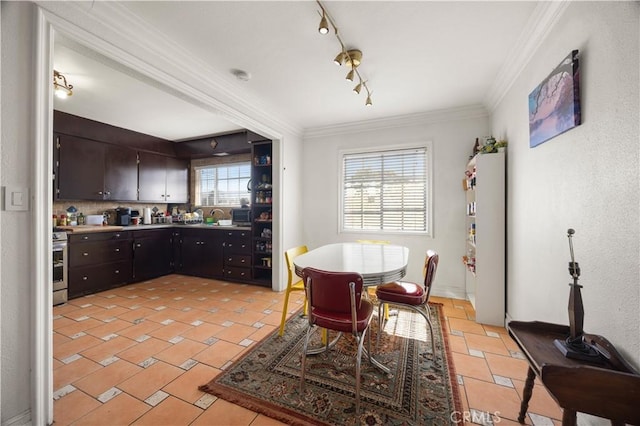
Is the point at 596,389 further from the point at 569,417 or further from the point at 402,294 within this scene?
the point at 402,294

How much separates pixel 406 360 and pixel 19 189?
282 cm

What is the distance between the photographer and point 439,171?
146 inches

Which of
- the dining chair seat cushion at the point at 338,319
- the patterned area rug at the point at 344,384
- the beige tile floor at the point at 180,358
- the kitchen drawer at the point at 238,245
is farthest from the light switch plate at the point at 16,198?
the kitchen drawer at the point at 238,245

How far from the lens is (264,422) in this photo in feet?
4.81

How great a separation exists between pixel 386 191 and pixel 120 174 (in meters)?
4.57

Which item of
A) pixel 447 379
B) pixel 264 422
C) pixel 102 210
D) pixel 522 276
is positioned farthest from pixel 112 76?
pixel 522 276

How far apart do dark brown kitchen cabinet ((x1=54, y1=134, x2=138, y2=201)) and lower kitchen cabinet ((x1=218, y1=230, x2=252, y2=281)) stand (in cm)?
194

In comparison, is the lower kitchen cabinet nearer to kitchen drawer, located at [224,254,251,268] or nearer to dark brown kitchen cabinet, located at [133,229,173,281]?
kitchen drawer, located at [224,254,251,268]

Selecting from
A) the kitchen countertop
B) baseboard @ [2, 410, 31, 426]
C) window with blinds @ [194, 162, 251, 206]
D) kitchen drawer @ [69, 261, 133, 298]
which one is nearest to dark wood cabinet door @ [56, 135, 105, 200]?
the kitchen countertop

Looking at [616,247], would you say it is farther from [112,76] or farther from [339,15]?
[112,76]

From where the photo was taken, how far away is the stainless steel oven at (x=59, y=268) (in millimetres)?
3240

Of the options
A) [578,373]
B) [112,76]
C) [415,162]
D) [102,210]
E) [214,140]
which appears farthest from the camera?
[214,140]

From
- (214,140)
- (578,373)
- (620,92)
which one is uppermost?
(214,140)

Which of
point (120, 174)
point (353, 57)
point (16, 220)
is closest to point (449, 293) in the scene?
point (353, 57)
